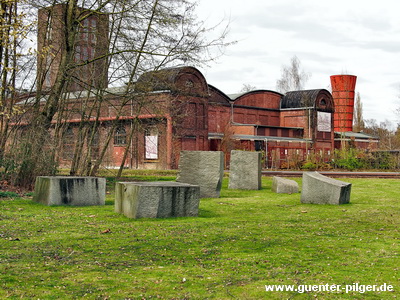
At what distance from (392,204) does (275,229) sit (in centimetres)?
622

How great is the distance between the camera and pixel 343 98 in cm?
6831

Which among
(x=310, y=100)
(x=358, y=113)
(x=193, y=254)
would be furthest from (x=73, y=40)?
(x=358, y=113)

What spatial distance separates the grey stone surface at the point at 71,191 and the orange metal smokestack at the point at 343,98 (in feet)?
193

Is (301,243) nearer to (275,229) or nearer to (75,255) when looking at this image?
(275,229)

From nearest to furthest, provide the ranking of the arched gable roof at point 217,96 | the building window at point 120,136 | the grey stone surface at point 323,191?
1. the grey stone surface at point 323,191
2. the building window at point 120,136
3. the arched gable roof at point 217,96

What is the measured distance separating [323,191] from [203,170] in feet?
12.1

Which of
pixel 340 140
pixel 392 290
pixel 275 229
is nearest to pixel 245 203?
pixel 275 229

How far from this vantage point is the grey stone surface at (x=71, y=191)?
12945 millimetres

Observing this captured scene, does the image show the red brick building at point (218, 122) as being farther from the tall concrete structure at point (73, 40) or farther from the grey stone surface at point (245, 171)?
the grey stone surface at point (245, 171)

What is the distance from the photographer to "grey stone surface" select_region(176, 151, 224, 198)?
1616 cm

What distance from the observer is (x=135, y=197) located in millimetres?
10656

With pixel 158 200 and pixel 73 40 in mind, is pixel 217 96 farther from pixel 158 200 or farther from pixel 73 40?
pixel 158 200

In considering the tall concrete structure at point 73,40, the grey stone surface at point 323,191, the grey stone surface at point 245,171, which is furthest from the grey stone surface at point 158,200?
the grey stone surface at point 245,171

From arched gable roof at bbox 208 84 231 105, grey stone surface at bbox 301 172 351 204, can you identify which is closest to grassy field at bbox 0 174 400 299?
grey stone surface at bbox 301 172 351 204
